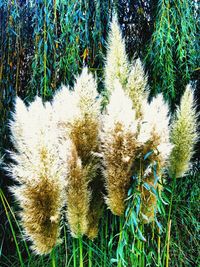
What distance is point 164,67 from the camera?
2389 millimetres

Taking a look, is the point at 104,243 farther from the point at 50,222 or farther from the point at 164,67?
the point at 164,67

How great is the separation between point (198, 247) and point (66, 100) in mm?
1359

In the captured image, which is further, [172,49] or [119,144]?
[172,49]

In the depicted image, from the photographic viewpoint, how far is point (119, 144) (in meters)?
1.53

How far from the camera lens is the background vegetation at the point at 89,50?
2.35 metres

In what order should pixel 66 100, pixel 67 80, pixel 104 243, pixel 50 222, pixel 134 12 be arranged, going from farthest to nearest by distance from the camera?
pixel 134 12, pixel 67 80, pixel 104 243, pixel 66 100, pixel 50 222

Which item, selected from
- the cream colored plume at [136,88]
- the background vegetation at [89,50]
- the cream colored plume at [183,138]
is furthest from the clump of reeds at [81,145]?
the background vegetation at [89,50]

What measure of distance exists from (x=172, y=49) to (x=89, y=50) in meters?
0.51

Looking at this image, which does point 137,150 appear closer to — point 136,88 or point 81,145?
point 81,145

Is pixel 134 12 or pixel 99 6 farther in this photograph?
A: pixel 134 12

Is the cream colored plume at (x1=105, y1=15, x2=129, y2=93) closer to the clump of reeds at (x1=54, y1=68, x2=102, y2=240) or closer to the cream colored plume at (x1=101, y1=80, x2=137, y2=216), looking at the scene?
the clump of reeds at (x1=54, y1=68, x2=102, y2=240)

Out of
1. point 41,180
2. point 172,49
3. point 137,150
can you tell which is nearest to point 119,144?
point 137,150

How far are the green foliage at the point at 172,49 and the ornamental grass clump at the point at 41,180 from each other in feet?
3.47

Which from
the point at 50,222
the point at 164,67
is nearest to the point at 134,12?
the point at 164,67
